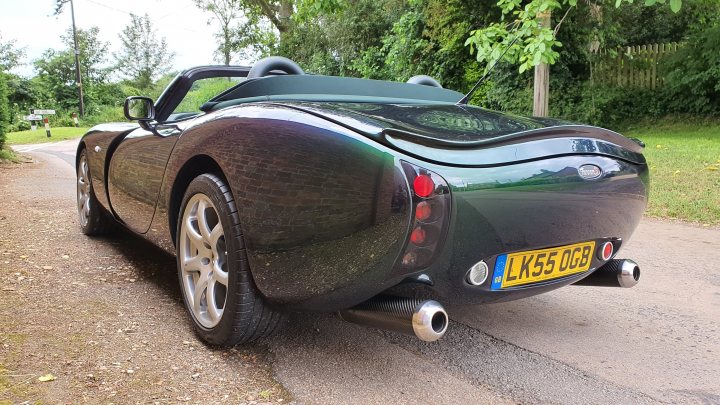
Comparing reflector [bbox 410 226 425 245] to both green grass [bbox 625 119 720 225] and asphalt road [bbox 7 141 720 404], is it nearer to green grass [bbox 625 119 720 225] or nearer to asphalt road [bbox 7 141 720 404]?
asphalt road [bbox 7 141 720 404]

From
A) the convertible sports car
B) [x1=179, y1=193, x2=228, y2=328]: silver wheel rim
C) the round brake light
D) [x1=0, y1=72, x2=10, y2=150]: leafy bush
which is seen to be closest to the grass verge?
[x1=0, y1=72, x2=10, y2=150]: leafy bush

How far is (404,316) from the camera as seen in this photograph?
6.17 ft

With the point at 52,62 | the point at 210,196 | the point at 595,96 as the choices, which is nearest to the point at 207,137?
the point at 210,196

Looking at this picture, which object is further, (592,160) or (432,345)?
(432,345)

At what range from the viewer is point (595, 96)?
13.1 m

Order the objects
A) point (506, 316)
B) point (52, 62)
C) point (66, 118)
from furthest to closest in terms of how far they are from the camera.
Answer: point (52, 62) < point (66, 118) < point (506, 316)

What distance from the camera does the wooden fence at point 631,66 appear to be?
13.8 meters

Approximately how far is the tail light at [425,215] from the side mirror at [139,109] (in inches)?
85.4

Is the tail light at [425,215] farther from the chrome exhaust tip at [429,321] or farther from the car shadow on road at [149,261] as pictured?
the car shadow on road at [149,261]

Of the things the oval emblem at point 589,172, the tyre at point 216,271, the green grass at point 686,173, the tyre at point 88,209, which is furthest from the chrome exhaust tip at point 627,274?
the tyre at point 88,209

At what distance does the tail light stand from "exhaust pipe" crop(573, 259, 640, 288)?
1.10 meters

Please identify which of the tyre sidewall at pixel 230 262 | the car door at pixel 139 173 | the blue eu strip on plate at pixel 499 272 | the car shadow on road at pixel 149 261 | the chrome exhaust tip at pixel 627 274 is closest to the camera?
the blue eu strip on plate at pixel 499 272

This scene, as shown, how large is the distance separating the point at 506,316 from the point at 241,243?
4.79ft

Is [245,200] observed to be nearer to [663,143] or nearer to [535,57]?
[535,57]
